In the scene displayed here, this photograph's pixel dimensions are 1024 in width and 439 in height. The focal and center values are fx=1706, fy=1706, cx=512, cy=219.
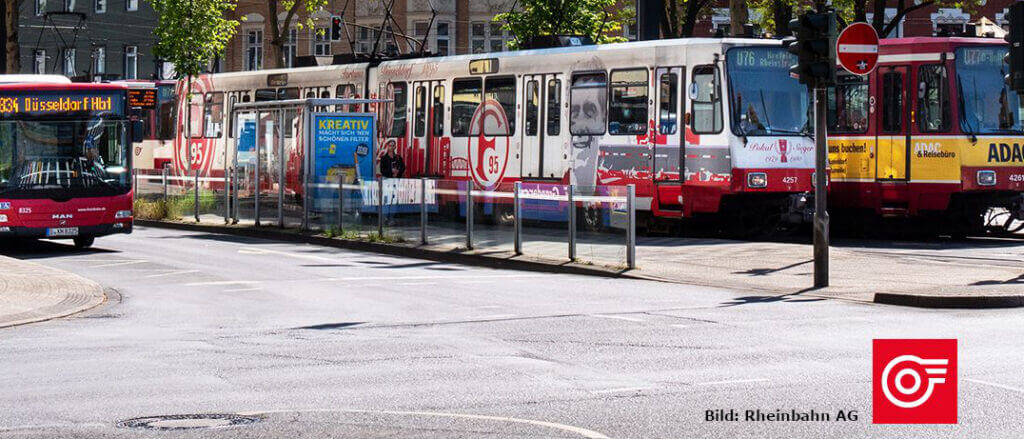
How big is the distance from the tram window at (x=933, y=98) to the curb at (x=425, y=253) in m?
8.11

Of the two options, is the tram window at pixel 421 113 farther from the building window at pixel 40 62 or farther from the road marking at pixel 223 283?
the building window at pixel 40 62

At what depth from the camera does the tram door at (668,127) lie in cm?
2762

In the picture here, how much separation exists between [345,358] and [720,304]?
572 centimetres

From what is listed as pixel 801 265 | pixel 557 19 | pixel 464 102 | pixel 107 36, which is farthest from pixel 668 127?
pixel 107 36

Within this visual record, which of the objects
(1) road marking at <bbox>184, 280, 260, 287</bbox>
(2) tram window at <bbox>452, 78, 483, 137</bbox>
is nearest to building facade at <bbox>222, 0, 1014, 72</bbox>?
(2) tram window at <bbox>452, 78, 483, 137</bbox>

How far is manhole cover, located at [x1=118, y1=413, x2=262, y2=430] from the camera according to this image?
9062 millimetres

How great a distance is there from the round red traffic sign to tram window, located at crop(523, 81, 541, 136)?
12.0 m

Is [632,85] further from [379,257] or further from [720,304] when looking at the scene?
[720,304]

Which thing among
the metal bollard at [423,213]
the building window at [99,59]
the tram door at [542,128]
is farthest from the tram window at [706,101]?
the building window at [99,59]

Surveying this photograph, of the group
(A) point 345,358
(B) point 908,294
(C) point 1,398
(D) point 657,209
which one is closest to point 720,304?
(B) point 908,294

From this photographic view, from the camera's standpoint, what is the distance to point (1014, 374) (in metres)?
11.0

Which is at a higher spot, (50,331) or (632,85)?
(632,85)

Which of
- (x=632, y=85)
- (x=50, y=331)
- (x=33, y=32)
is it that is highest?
(x=33, y=32)

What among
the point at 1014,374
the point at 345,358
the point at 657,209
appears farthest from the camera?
the point at 657,209
